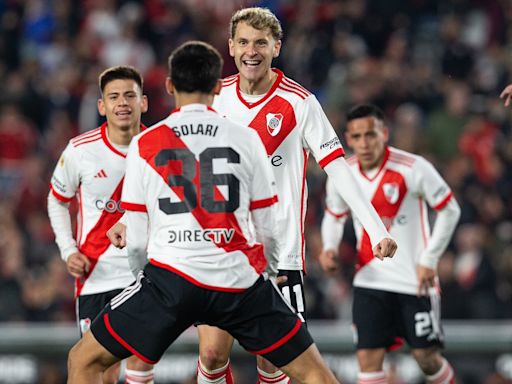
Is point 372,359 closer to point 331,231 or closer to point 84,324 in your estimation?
point 331,231

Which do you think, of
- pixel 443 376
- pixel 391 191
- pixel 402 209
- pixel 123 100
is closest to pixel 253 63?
pixel 123 100

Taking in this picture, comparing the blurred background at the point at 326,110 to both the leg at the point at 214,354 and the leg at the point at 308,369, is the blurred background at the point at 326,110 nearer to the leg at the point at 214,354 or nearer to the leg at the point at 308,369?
the leg at the point at 214,354

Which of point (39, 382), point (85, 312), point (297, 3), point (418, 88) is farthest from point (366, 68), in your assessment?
point (85, 312)

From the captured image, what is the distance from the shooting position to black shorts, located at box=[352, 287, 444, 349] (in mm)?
9250

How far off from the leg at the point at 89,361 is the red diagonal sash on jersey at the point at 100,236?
1.85 metres

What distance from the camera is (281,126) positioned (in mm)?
7484

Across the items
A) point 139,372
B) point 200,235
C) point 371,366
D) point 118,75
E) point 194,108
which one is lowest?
point 371,366

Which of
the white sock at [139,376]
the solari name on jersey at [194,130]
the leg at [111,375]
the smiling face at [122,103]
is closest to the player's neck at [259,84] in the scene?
the smiling face at [122,103]

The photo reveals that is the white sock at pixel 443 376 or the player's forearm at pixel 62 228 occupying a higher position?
the player's forearm at pixel 62 228

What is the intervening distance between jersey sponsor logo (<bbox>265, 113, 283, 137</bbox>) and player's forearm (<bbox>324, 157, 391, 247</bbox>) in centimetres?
47

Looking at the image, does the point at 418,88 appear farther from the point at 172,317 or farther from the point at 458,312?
the point at 172,317

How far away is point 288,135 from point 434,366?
9.25 feet

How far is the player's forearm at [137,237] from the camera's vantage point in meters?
6.27

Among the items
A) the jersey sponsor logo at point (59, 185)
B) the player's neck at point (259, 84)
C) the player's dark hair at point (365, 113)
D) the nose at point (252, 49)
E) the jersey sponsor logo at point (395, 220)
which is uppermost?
the nose at point (252, 49)
